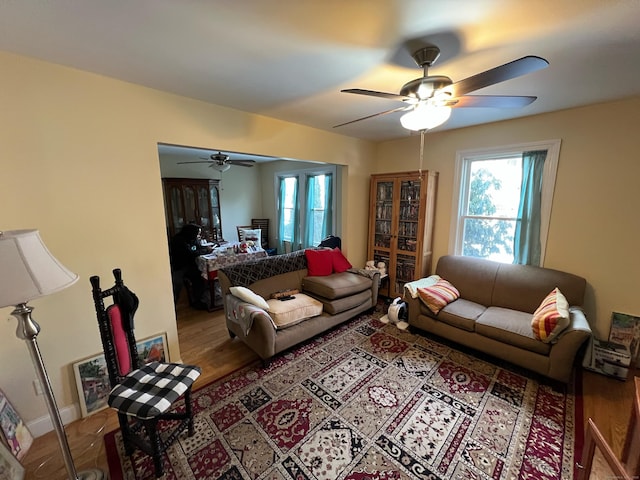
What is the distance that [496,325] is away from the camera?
240 centimetres

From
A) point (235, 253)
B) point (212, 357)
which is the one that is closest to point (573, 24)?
point (212, 357)

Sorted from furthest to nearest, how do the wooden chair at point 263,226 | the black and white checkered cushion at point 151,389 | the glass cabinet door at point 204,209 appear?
the wooden chair at point 263,226, the glass cabinet door at point 204,209, the black and white checkered cushion at point 151,389

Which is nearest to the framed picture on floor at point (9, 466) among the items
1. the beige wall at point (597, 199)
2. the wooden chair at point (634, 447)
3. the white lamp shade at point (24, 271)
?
the white lamp shade at point (24, 271)

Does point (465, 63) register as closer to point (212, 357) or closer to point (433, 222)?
point (433, 222)

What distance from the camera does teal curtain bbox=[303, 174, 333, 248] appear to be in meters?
4.91

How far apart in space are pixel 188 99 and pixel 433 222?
3.21 metres

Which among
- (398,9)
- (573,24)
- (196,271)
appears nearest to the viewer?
(398,9)

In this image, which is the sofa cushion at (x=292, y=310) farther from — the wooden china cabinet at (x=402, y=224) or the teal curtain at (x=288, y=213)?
the teal curtain at (x=288, y=213)

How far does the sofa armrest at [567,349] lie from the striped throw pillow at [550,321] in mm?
51

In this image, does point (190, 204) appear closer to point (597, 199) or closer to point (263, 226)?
point (263, 226)

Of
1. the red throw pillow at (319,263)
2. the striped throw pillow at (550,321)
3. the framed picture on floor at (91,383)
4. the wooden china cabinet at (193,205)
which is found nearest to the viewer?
the framed picture on floor at (91,383)

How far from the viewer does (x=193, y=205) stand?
16.8 ft

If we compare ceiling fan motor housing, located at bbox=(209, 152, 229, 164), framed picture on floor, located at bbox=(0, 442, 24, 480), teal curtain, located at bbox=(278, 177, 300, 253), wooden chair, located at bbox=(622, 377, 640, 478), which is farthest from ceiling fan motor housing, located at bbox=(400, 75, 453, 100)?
teal curtain, located at bbox=(278, 177, 300, 253)

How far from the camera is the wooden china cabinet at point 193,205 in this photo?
487cm
